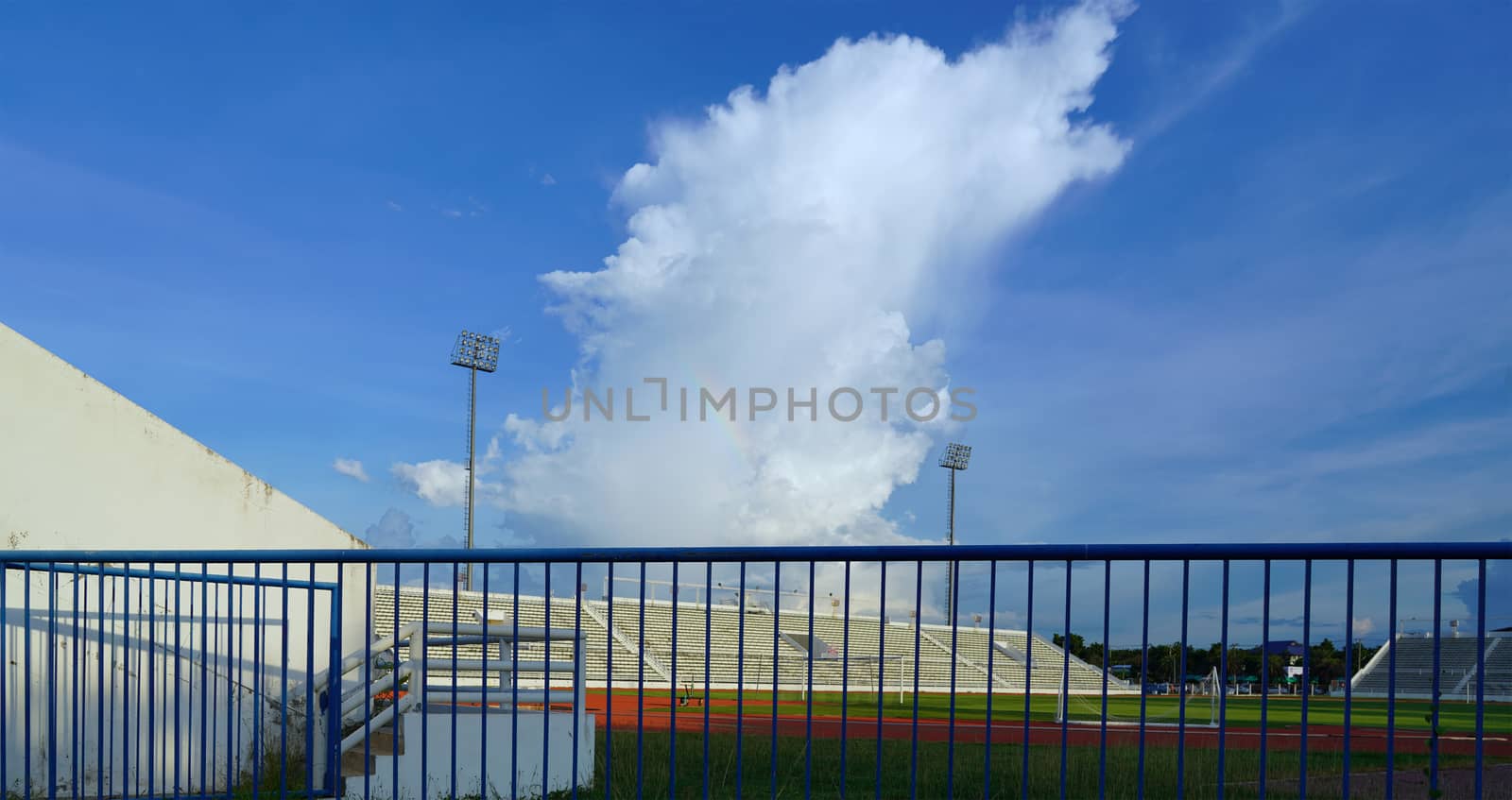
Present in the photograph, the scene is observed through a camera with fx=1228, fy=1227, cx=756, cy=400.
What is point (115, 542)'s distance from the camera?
9.43m

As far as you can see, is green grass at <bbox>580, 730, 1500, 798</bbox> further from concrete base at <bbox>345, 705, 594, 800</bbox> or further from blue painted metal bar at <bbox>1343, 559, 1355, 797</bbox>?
blue painted metal bar at <bbox>1343, 559, 1355, 797</bbox>

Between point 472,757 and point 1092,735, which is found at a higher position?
point 472,757

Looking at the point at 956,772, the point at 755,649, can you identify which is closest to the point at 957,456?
the point at 755,649

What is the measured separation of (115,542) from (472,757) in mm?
3324

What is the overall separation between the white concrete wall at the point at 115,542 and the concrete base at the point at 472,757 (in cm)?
101

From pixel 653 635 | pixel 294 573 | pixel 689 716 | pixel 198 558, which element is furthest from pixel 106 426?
pixel 653 635

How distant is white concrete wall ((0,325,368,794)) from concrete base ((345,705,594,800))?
3.32 ft

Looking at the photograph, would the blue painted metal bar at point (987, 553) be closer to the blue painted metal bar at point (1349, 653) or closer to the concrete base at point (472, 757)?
the blue painted metal bar at point (1349, 653)

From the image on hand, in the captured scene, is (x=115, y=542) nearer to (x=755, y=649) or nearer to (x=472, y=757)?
(x=472, y=757)

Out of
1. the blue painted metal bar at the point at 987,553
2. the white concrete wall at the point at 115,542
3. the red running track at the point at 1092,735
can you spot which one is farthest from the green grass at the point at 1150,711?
the blue painted metal bar at the point at 987,553

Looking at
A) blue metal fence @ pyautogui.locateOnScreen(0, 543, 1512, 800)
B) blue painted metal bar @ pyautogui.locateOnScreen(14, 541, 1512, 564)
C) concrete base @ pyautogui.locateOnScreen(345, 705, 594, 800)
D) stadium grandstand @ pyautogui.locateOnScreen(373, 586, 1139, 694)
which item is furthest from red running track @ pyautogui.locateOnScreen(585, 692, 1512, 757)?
stadium grandstand @ pyautogui.locateOnScreen(373, 586, 1139, 694)

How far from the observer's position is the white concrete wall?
8.52 meters

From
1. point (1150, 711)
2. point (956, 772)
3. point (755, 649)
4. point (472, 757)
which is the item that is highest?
point (472, 757)

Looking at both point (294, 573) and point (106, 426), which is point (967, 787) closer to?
point (294, 573)
